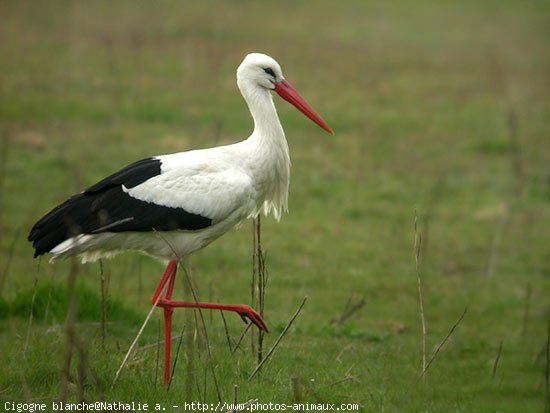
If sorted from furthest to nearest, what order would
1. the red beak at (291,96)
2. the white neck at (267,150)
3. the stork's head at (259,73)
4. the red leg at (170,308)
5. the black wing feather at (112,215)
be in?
1. the red beak at (291,96)
2. the stork's head at (259,73)
3. the white neck at (267,150)
4. the black wing feather at (112,215)
5. the red leg at (170,308)

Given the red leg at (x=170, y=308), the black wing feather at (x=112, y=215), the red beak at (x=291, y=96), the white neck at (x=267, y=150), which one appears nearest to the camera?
the red leg at (x=170, y=308)

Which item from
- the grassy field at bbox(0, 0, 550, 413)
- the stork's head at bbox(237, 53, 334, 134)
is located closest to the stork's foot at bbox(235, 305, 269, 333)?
the grassy field at bbox(0, 0, 550, 413)

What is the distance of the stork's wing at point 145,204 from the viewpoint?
19.8 feet

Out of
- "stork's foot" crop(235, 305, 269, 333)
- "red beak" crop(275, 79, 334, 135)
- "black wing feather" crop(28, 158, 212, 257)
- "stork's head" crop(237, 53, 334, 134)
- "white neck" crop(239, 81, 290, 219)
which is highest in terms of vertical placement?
"stork's head" crop(237, 53, 334, 134)

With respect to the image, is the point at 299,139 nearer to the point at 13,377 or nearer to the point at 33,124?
the point at 33,124

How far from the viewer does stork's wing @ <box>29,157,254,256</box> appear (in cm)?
602

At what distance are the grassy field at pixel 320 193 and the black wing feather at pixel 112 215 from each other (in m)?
0.40

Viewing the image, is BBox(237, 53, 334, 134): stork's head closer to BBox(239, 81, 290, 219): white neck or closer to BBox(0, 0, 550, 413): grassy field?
BBox(239, 81, 290, 219): white neck

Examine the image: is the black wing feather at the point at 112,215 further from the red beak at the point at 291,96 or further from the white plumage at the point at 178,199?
the red beak at the point at 291,96

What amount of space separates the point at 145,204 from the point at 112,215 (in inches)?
8.7

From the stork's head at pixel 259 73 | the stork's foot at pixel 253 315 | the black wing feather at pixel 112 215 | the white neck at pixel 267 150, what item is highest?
the stork's head at pixel 259 73

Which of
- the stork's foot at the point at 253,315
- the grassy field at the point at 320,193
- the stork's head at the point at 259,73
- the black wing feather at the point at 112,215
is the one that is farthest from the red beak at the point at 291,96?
the stork's foot at the point at 253,315

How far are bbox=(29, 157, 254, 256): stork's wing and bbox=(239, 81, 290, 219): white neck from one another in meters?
0.27

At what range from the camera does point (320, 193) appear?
→ 39.6 feet
